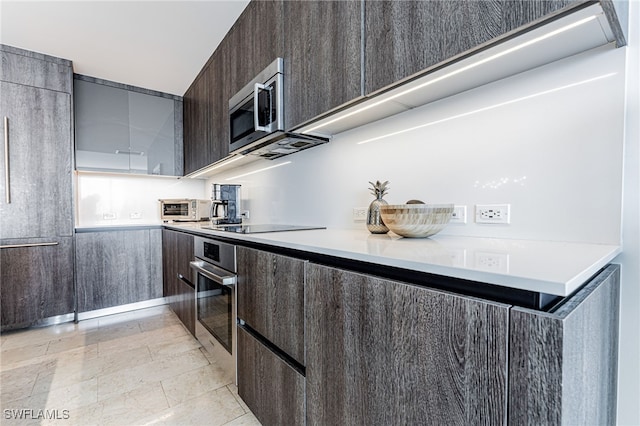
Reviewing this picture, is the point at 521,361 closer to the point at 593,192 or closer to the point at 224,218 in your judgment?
the point at 593,192

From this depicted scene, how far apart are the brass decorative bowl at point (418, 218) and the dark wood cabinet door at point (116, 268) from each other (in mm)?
2987

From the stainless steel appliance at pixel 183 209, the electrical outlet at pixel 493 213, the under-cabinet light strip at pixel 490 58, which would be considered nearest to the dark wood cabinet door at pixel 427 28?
the under-cabinet light strip at pixel 490 58

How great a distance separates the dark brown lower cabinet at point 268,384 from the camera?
1.14 metres

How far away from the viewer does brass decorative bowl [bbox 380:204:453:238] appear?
1.06 m

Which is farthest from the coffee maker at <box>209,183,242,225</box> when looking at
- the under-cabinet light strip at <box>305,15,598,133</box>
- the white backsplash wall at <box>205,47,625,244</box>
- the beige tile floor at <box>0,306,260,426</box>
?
the under-cabinet light strip at <box>305,15,598,133</box>

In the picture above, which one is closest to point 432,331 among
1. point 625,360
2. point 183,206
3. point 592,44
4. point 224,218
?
point 625,360

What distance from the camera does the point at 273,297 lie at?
125 cm

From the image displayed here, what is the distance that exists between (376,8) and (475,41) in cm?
44

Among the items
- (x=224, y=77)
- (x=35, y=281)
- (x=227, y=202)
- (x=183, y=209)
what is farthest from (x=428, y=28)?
(x=35, y=281)

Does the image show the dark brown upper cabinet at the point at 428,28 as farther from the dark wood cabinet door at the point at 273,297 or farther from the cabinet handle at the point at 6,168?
the cabinet handle at the point at 6,168

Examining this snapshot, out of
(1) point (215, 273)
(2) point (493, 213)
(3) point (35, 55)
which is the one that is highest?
(3) point (35, 55)

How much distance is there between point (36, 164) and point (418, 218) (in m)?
3.39

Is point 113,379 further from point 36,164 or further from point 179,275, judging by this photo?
point 36,164

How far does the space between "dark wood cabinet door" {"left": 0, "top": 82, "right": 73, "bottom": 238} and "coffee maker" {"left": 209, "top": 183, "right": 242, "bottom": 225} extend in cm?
137
